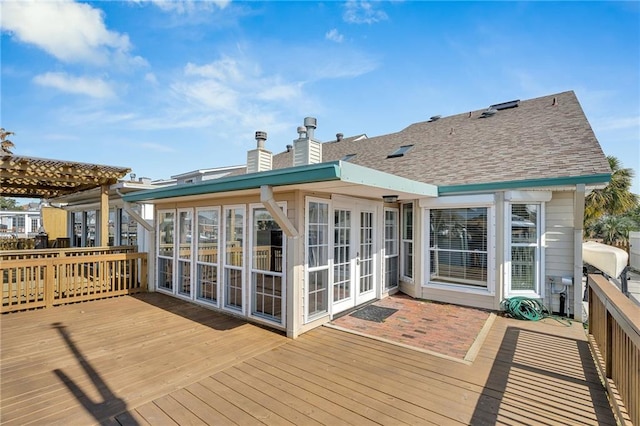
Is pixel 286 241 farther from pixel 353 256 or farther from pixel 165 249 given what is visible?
pixel 165 249

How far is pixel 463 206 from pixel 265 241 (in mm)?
3916

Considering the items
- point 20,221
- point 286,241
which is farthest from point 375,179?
point 20,221

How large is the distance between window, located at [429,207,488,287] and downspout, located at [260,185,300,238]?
11.2ft

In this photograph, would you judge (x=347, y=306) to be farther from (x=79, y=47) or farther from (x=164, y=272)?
(x=79, y=47)

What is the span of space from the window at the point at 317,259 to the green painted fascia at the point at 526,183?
9.01ft

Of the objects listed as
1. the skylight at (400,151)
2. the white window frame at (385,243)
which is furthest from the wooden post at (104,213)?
the skylight at (400,151)

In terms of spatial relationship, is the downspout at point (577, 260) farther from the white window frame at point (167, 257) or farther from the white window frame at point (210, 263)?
the white window frame at point (167, 257)

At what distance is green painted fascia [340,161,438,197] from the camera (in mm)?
3266

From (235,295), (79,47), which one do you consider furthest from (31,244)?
(235,295)

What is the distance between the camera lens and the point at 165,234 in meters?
6.98

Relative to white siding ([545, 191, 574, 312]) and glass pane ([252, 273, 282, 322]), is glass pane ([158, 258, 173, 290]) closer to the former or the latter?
glass pane ([252, 273, 282, 322])

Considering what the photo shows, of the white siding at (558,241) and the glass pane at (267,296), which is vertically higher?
the white siding at (558,241)

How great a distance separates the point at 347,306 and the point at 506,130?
6156 mm

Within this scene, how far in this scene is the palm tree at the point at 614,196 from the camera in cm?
1377
